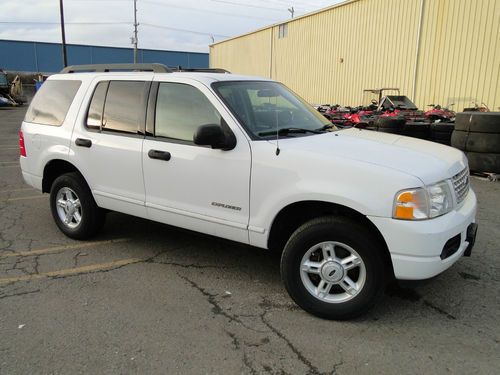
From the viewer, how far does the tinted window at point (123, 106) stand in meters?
4.42

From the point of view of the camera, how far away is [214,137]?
141 inches

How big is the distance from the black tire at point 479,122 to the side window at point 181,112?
6243 mm

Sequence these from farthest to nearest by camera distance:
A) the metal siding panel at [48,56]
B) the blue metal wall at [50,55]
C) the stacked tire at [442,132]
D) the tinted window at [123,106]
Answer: the metal siding panel at [48,56] → the blue metal wall at [50,55] → the stacked tire at [442,132] → the tinted window at [123,106]

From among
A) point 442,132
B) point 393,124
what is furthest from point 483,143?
point 393,124

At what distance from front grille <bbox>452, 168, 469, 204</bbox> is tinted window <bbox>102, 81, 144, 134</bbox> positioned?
2.82m

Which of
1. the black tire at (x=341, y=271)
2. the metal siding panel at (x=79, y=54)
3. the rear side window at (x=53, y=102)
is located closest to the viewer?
the black tire at (x=341, y=271)

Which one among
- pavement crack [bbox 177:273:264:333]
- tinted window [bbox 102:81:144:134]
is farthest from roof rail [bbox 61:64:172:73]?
pavement crack [bbox 177:273:264:333]

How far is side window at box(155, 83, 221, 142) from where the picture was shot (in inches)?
157

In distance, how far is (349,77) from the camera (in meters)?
21.8

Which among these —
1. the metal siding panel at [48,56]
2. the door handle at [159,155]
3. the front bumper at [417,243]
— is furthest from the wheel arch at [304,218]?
the metal siding panel at [48,56]

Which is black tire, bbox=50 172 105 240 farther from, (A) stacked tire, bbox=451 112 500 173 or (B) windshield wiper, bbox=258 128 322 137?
(A) stacked tire, bbox=451 112 500 173

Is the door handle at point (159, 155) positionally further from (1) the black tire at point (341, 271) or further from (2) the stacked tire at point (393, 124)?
(2) the stacked tire at point (393, 124)

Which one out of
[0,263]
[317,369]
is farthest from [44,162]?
[317,369]

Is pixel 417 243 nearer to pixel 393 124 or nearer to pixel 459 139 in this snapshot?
pixel 459 139
